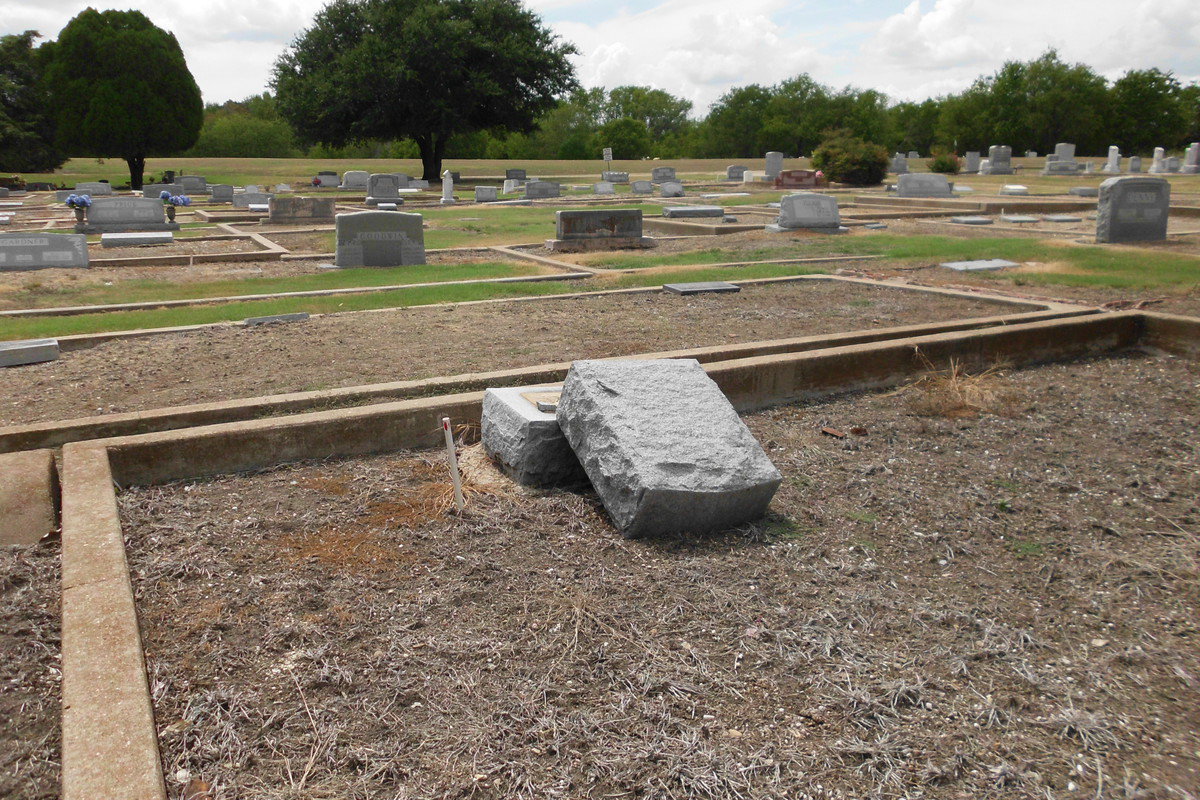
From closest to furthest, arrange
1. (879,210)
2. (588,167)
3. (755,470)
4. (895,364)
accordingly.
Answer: (755,470) → (895,364) → (879,210) → (588,167)

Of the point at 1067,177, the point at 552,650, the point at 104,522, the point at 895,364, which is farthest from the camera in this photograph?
the point at 1067,177

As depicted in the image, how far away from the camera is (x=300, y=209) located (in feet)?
68.4

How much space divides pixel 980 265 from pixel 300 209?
1553 centimetres

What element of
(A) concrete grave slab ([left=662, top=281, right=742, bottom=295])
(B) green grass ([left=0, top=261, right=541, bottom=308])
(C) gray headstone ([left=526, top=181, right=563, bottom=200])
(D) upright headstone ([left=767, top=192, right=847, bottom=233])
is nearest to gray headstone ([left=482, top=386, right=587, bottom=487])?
(A) concrete grave slab ([left=662, top=281, right=742, bottom=295])

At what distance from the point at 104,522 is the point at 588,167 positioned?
52800 millimetres

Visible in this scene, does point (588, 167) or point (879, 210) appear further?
point (588, 167)

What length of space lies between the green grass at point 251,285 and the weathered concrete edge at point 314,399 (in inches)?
211

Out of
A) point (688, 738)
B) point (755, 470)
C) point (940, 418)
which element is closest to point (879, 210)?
point (940, 418)

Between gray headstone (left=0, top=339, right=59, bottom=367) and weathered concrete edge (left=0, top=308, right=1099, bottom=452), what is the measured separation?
2.40m

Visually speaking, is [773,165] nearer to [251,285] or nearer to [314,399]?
[251,285]

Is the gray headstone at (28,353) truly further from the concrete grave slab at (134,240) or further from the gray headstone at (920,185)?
the gray headstone at (920,185)

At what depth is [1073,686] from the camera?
2.69 metres

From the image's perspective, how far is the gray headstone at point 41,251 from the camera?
1255cm

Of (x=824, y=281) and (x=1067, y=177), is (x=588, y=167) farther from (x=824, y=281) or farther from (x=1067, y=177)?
(x=824, y=281)
